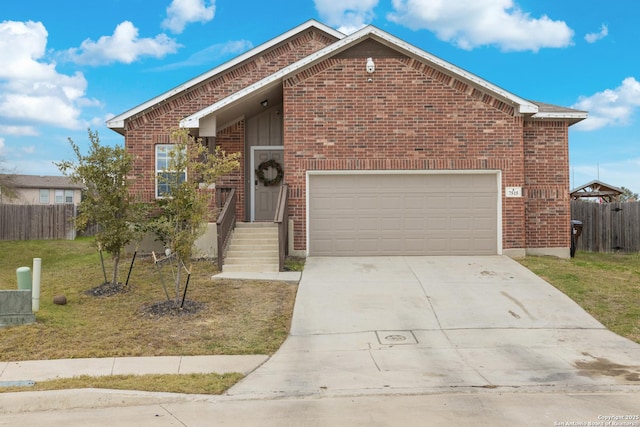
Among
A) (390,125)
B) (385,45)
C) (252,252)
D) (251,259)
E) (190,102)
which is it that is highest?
(385,45)

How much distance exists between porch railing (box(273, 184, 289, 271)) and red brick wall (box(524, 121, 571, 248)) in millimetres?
6434

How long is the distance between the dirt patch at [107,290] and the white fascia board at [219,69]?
5.92 m

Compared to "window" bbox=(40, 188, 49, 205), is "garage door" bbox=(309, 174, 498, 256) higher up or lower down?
lower down

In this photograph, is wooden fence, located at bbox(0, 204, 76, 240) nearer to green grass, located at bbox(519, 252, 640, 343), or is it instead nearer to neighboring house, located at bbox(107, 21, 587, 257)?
neighboring house, located at bbox(107, 21, 587, 257)

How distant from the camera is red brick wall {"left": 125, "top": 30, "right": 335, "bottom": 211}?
15406 millimetres

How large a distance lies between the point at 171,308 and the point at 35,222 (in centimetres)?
1861

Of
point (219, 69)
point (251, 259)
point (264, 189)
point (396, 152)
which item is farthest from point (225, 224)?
point (219, 69)

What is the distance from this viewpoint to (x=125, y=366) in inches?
273

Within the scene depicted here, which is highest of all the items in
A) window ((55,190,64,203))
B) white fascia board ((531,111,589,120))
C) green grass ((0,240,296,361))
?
white fascia board ((531,111,589,120))

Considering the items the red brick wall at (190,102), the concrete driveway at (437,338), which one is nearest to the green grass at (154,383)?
the concrete driveway at (437,338)

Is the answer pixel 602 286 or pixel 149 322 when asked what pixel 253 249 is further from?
pixel 602 286

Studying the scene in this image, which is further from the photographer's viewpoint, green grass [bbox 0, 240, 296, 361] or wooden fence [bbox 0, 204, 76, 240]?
wooden fence [bbox 0, 204, 76, 240]

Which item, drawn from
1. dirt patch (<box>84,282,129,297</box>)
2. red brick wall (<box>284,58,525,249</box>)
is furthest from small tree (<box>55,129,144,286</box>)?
red brick wall (<box>284,58,525,249</box>)

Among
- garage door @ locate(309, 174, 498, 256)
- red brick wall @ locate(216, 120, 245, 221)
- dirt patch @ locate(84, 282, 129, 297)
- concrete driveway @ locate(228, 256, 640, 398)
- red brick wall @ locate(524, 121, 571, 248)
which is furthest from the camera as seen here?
red brick wall @ locate(216, 120, 245, 221)
